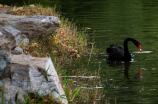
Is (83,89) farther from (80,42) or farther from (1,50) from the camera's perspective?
(80,42)

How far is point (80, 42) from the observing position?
16312mm

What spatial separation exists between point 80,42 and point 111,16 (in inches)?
393

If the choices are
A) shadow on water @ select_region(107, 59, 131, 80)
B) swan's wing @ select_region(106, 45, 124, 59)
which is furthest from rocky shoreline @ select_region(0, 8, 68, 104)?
swan's wing @ select_region(106, 45, 124, 59)

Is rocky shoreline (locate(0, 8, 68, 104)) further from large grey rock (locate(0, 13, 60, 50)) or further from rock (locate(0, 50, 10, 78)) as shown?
large grey rock (locate(0, 13, 60, 50))

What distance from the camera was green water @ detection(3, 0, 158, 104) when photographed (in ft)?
36.1

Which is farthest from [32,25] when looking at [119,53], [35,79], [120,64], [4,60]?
[4,60]

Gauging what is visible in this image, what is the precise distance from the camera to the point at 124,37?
19.3 m

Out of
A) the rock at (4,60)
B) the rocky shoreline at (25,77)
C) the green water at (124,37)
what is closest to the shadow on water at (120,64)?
the green water at (124,37)

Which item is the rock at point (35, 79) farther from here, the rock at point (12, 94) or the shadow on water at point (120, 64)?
the shadow on water at point (120, 64)

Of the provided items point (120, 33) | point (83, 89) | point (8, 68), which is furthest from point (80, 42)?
point (8, 68)

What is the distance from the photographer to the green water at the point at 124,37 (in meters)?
11.0

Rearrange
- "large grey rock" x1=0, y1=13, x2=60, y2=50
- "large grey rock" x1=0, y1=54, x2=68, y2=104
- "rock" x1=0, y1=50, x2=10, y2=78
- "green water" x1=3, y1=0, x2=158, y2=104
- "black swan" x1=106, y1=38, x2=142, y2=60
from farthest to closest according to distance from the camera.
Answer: "black swan" x1=106, y1=38, x2=142, y2=60
"large grey rock" x1=0, y1=13, x2=60, y2=50
"green water" x1=3, y1=0, x2=158, y2=104
"large grey rock" x1=0, y1=54, x2=68, y2=104
"rock" x1=0, y1=50, x2=10, y2=78

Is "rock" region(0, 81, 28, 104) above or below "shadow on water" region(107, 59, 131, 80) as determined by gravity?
above

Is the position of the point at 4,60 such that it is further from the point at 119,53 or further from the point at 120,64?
the point at 119,53
